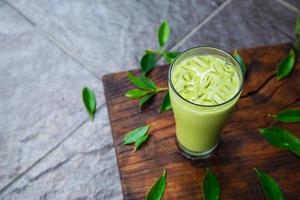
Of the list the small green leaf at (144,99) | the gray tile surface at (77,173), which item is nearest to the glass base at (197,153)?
the small green leaf at (144,99)

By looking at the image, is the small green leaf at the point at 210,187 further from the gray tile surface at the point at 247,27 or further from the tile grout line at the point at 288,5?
the tile grout line at the point at 288,5

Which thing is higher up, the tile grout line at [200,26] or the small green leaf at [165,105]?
the small green leaf at [165,105]

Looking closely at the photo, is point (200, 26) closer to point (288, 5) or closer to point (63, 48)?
point (288, 5)

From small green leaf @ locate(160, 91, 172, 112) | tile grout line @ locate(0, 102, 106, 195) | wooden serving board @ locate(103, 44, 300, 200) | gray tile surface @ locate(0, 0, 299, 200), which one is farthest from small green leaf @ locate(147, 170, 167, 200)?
tile grout line @ locate(0, 102, 106, 195)

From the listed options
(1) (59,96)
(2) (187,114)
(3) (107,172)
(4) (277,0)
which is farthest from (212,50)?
(4) (277,0)

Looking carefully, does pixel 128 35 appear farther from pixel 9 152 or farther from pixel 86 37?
pixel 9 152
